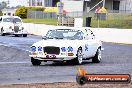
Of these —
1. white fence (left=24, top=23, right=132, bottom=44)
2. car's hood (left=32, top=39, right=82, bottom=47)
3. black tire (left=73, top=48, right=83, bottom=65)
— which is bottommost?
white fence (left=24, top=23, right=132, bottom=44)

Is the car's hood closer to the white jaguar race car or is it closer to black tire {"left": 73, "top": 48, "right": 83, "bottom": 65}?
the white jaguar race car

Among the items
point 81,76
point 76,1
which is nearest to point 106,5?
point 76,1

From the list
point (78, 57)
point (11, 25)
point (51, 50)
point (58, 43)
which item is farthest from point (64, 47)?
point (11, 25)

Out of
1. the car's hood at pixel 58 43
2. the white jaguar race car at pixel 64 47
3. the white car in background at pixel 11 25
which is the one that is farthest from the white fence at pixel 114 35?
the car's hood at pixel 58 43

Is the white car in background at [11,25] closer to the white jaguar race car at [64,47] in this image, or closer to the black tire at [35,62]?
the white jaguar race car at [64,47]

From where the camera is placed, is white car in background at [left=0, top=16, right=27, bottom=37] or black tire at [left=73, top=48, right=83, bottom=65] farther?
white car in background at [left=0, top=16, right=27, bottom=37]

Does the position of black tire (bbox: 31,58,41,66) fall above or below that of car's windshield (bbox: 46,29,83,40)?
below

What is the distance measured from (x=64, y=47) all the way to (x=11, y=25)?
25.1 m

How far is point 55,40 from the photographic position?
18.2 metres

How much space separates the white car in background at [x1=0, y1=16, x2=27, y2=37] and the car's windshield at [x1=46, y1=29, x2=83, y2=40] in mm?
23246

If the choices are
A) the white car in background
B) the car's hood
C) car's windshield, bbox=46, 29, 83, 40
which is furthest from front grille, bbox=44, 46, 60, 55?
the white car in background

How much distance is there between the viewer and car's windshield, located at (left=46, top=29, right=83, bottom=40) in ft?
61.5

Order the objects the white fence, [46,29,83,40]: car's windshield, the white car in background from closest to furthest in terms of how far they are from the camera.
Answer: [46,29,83,40]: car's windshield
the white fence
the white car in background

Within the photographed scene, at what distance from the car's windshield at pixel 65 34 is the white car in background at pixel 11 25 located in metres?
23.2
